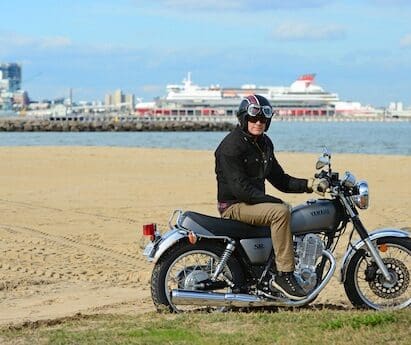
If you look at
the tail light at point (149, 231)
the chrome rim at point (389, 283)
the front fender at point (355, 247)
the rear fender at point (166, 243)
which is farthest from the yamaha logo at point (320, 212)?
the tail light at point (149, 231)

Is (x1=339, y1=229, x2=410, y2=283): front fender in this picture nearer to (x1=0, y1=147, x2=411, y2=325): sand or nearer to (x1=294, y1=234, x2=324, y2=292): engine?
(x1=294, y1=234, x2=324, y2=292): engine

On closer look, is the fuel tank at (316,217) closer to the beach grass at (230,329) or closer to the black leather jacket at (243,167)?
the black leather jacket at (243,167)

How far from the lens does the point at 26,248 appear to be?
10.9 metres

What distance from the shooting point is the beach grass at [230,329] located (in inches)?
226

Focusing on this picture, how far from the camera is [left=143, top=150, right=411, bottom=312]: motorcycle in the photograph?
6.92 m

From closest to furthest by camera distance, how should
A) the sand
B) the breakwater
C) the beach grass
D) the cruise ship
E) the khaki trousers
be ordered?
the beach grass → the khaki trousers → the sand → the breakwater → the cruise ship

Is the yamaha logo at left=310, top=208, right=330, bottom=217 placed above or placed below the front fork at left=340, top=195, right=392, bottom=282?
above

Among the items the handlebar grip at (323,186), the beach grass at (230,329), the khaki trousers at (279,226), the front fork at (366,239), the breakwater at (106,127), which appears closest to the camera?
the beach grass at (230,329)

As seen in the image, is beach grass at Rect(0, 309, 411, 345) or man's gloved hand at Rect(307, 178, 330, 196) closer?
beach grass at Rect(0, 309, 411, 345)

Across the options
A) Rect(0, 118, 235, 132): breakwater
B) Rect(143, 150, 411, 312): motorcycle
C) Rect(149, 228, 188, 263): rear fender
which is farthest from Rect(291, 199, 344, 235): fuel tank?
Rect(0, 118, 235, 132): breakwater

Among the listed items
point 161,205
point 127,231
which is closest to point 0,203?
point 161,205

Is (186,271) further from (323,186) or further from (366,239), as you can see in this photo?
(366,239)

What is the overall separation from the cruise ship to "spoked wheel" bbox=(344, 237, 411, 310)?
14458cm

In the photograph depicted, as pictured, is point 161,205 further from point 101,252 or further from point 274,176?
point 274,176
